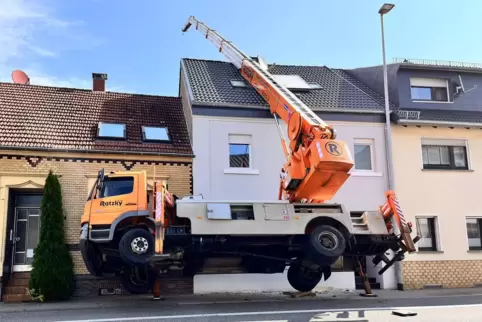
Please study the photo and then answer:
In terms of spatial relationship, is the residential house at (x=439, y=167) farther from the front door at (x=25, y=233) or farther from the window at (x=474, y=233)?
the front door at (x=25, y=233)

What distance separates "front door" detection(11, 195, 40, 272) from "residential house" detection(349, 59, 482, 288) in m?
12.0

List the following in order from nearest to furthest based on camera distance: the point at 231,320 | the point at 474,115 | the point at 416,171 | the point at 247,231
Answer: the point at 231,320 → the point at 247,231 → the point at 416,171 → the point at 474,115

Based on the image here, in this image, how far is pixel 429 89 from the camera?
1944cm

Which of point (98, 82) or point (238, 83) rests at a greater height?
point (98, 82)

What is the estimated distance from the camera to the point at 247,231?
1110cm

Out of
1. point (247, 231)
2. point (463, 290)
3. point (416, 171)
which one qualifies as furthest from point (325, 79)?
point (247, 231)

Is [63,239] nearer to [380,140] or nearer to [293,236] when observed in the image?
[293,236]

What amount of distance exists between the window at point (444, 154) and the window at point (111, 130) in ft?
35.4

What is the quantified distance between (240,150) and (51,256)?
682cm

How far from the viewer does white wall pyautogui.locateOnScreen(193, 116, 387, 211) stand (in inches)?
637

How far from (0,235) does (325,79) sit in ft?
44.1

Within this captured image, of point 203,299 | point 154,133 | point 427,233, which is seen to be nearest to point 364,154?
point 427,233

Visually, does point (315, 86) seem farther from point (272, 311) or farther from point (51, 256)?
point (51, 256)

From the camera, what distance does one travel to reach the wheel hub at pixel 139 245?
10.9 metres
